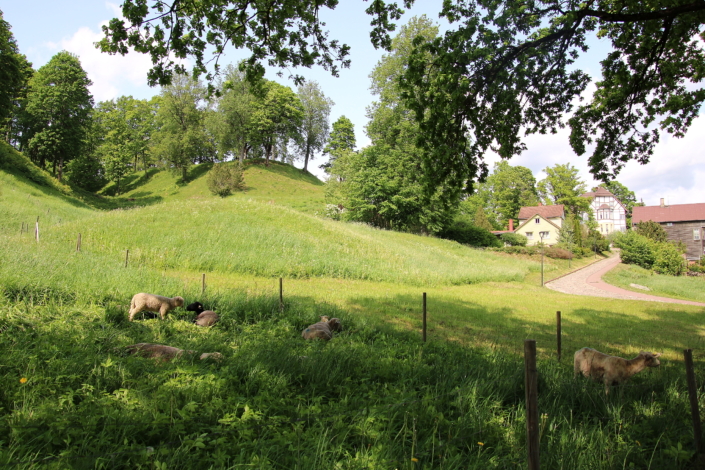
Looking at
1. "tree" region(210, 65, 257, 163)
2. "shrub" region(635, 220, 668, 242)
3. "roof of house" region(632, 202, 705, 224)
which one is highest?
"tree" region(210, 65, 257, 163)

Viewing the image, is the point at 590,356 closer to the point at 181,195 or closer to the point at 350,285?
the point at 350,285

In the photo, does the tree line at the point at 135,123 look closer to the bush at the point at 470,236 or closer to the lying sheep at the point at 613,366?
the bush at the point at 470,236

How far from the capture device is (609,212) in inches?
3871

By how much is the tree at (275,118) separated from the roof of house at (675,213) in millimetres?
67872

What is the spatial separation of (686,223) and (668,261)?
28935mm

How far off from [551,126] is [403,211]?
32.9 meters

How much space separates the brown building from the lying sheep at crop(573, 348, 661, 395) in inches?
2961

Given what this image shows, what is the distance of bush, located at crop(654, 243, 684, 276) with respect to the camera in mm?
43688

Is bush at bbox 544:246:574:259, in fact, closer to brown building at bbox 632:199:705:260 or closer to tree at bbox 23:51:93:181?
brown building at bbox 632:199:705:260

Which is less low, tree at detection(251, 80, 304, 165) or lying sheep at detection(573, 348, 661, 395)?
tree at detection(251, 80, 304, 165)

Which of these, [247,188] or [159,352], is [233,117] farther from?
[159,352]

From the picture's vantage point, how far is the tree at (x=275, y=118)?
64.9 metres

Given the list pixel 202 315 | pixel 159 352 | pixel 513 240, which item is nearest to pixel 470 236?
pixel 513 240

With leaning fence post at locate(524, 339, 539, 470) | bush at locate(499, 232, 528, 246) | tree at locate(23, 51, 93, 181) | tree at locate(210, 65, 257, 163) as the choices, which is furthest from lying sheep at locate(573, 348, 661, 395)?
tree at locate(210, 65, 257, 163)
